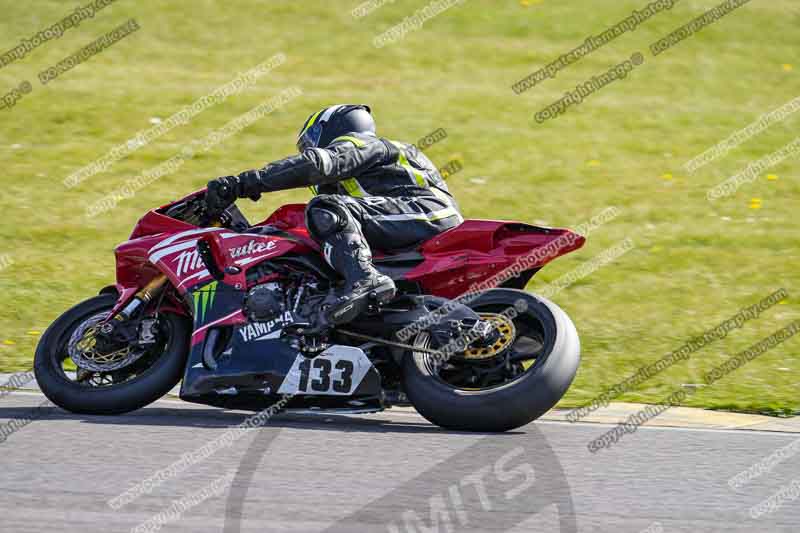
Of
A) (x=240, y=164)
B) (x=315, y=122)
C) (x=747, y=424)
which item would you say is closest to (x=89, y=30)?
(x=240, y=164)

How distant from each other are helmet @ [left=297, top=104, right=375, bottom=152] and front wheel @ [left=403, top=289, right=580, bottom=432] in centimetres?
125

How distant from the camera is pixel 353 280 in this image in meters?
6.08

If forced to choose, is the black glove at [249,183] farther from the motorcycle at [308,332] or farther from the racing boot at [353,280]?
the racing boot at [353,280]

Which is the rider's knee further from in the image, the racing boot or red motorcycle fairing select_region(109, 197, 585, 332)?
red motorcycle fairing select_region(109, 197, 585, 332)

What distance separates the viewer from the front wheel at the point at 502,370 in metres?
5.79

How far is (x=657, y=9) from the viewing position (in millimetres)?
18688

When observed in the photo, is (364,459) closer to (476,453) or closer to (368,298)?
(476,453)

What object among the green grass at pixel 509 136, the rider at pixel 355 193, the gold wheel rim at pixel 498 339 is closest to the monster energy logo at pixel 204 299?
the rider at pixel 355 193

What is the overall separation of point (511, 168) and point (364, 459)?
7.66 meters

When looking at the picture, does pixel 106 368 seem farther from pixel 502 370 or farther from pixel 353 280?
pixel 502 370

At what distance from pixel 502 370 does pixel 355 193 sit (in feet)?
4.37

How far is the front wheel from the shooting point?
579cm

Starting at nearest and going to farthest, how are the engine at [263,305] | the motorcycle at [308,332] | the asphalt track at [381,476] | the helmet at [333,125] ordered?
the asphalt track at [381,476]
the motorcycle at [308,332]
the engine at [263,305]
the helmet at [333,125]

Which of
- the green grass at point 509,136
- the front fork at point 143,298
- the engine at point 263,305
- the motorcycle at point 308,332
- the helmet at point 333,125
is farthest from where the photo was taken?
the green grass at point 509,136
